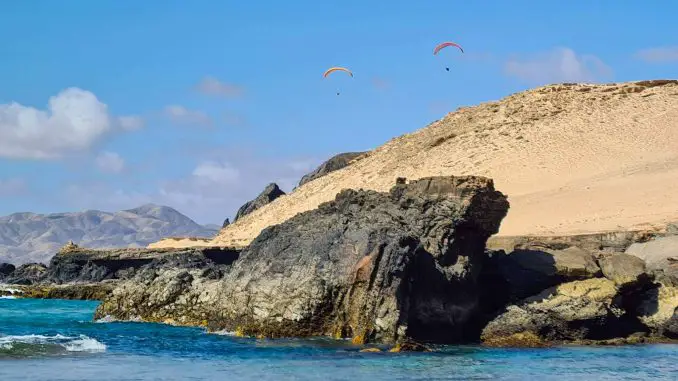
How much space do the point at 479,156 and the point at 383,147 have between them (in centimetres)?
1292

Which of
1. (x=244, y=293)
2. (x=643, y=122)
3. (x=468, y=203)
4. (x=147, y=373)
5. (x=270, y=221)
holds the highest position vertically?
(x=643, y=122)

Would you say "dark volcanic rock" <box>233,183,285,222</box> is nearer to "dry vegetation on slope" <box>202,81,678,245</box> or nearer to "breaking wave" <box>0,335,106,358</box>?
"dry vegetation on slope" <box>202,81,678,245</box>

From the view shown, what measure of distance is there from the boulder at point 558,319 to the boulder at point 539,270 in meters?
1.10

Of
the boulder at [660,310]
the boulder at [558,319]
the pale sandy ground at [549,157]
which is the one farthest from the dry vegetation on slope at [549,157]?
the boulder at [558,319]

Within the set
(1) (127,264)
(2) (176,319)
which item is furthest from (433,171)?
(2) (176,319)

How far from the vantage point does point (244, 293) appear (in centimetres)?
2584

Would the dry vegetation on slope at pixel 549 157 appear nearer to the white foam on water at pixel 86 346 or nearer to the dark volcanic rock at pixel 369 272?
the dark volcanic rock at pixel 369 272

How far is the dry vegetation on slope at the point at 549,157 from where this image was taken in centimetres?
5797

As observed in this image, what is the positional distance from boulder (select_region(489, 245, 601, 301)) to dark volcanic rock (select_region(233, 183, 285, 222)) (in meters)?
60.9

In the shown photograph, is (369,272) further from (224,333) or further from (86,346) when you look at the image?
(86,346)

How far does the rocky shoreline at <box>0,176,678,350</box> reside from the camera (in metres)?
24.0

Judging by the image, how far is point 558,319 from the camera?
25.4 meters

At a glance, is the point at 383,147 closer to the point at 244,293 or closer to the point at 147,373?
the point at 244,293

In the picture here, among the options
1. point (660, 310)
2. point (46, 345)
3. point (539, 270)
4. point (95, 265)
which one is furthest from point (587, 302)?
point (95, 265)
